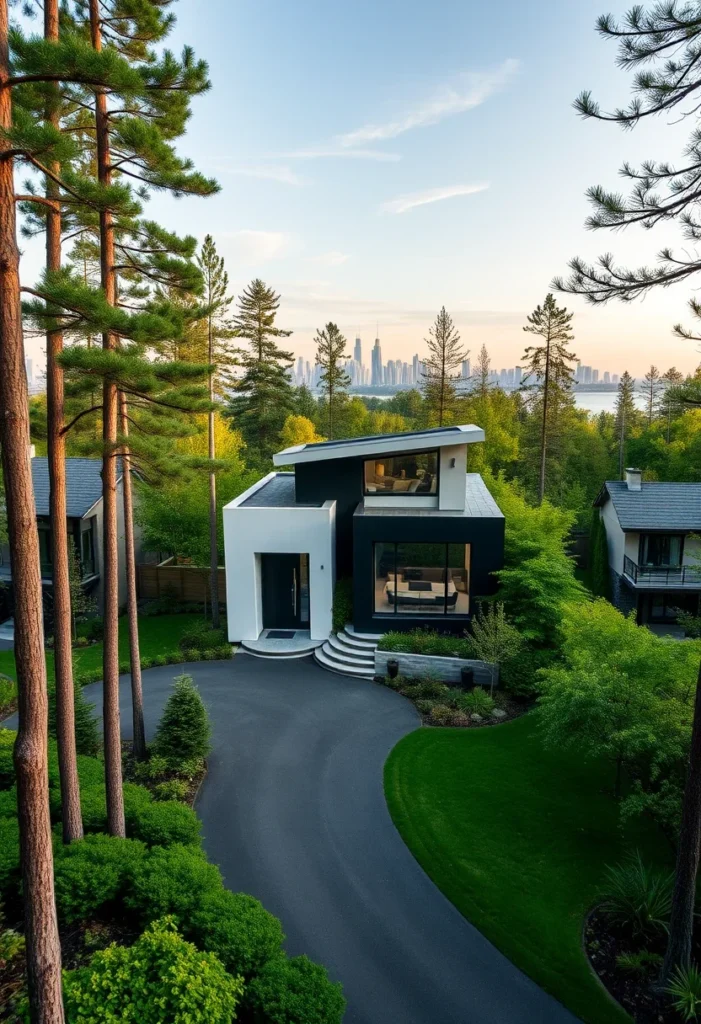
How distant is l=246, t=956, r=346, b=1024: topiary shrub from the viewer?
5.72 meters

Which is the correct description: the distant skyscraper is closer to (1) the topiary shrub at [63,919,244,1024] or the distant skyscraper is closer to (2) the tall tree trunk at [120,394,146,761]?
(2) the tall tree trunk at [120,394,146,761]

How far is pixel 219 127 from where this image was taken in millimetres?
11719

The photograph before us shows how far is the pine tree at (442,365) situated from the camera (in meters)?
33.2

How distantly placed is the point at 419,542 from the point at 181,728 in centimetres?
808

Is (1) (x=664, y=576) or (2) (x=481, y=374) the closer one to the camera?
(1) (x=664, y=576)

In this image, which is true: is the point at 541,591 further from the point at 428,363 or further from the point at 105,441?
the point at 428,363

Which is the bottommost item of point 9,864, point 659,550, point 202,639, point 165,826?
point 202,639

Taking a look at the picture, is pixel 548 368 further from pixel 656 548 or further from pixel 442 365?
pixel 656 548

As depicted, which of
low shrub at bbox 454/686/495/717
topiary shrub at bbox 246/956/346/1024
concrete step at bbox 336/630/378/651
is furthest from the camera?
concrete step at bbox 336/630/378/651

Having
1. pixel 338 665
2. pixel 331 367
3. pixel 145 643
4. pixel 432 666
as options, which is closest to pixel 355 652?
pixel 338 665

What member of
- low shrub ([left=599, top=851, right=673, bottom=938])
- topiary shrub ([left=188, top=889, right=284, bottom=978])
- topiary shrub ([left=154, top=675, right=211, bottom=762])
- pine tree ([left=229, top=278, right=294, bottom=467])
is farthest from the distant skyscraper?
topiary shrub ([left=188, top=889, right=284, bottom=978])

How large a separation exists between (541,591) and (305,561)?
6.96 m

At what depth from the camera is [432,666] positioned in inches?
610

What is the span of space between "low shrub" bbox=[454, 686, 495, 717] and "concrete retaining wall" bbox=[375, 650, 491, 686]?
0.92m
